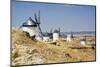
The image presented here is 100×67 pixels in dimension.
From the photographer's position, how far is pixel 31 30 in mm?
2391

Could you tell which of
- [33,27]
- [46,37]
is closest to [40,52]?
[46,37]

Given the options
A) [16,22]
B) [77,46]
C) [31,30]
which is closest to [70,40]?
[77,46]

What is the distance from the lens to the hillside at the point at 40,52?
2.32 meters

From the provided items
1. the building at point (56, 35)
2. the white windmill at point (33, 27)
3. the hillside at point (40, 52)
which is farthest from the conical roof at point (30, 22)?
the building at point (56, 35)

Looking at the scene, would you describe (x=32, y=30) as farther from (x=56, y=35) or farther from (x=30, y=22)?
(x=56, y=35)

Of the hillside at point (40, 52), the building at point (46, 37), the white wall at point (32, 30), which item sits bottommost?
the hillside at point (40, 52)

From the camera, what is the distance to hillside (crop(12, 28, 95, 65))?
2316mm

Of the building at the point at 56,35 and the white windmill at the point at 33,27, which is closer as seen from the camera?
the white windmill at the point at 33,27

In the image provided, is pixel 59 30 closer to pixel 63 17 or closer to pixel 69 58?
pixel 63 17

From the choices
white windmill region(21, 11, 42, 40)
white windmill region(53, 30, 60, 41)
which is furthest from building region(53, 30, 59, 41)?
white windmill region(21, 11, 42, 40)

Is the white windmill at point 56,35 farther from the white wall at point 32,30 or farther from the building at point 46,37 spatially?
the white wall at point 32,30

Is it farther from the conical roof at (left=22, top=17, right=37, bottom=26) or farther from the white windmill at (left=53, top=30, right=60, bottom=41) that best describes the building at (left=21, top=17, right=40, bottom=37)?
the white windmill at (left=53, top=30, right=60, bottom=41)

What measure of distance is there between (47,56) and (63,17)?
19.9 inches
